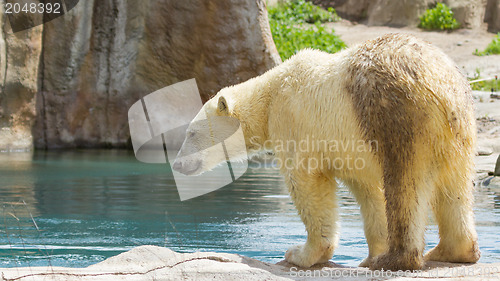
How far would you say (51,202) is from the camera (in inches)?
285

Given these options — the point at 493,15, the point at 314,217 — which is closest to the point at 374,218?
the point at 314,217

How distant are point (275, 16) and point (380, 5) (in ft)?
15.4

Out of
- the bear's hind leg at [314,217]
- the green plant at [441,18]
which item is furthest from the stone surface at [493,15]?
the bear's hind leg at [314,217]

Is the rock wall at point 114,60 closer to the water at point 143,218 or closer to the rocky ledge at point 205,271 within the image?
the water at point 143,218

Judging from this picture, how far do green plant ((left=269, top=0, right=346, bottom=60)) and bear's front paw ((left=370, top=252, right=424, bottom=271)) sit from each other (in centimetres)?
1387

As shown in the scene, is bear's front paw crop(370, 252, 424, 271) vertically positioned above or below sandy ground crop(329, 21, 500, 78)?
above

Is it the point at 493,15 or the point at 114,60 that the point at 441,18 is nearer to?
the point at 493,15

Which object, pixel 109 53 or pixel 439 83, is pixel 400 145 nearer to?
pixel 439 83

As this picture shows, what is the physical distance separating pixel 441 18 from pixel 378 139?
63.7ft

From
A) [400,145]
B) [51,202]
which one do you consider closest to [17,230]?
[51,202]

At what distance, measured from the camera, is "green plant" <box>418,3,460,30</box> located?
2150 cm

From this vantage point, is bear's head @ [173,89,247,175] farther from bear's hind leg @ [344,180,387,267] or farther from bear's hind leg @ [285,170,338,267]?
bear's hind leg @ [344,180,387,267]

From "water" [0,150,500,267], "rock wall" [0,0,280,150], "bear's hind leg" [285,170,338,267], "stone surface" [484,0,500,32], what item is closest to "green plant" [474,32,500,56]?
"stone surface" [484,0,500,32]

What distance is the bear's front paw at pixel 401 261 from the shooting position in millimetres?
3619
